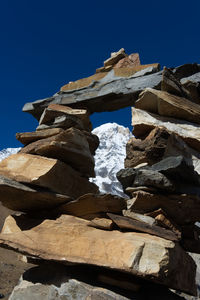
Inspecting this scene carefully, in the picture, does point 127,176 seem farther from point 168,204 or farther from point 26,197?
point 26,197

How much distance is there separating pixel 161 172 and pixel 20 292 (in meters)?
2.31

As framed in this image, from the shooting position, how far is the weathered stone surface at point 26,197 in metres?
3.71

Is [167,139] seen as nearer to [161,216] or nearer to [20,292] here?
[161,216]

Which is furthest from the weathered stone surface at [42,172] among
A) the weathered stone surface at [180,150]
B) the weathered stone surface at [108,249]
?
the weathered stone surface at [180,150]

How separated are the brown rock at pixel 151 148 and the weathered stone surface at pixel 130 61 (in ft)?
7.87

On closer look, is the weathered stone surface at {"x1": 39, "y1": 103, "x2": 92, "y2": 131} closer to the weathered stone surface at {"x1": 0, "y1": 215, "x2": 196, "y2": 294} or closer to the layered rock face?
the layered rock face

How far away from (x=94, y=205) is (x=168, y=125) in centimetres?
201

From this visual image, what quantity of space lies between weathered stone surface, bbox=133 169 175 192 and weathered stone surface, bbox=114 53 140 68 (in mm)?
3328

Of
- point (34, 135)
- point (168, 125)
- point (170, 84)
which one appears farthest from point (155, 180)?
point (34, 135)

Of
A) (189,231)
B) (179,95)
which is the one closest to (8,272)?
(189,231)

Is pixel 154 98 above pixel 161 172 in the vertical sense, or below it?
above

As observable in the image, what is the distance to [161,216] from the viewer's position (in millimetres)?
3674

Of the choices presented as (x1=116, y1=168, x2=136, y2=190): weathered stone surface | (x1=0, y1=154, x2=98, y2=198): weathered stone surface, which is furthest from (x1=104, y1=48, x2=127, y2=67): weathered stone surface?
(x1=116, y1=168, x2=136, y2=190): weathered stone surface

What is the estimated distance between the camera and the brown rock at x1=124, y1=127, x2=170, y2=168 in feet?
14.2
